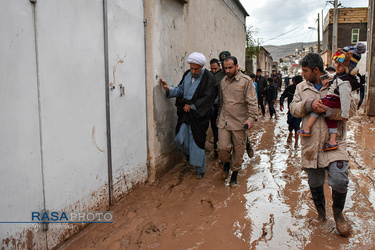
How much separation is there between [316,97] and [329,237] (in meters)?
1.32

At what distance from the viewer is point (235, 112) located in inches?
166

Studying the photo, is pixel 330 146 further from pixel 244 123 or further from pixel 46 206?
pixel 46 206

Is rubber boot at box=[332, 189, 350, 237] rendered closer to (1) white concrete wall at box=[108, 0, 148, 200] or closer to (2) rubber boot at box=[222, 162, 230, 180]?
(2) rubber boot at box=[222, 162, 230, 180]

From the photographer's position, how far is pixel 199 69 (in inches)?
174

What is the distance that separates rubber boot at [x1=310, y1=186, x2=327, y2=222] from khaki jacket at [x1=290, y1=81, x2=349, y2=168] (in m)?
0.31

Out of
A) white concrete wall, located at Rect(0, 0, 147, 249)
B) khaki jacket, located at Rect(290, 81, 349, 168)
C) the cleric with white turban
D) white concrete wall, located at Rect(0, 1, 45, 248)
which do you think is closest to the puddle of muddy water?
khaki jacket, located at Rect(290, 81, 349, 168)

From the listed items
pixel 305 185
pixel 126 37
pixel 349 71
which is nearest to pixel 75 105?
pixel 126 37

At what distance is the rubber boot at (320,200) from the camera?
10.0 ft

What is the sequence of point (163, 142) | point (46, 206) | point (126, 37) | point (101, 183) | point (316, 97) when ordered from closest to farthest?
point (46, 206) → point (316, 97) → point (101, 183) → point (126, 37) → point (163, 142)

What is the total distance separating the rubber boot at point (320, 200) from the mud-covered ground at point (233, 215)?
0.08m

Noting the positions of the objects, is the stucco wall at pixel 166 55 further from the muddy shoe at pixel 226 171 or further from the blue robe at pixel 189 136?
the muddy shoe at pixel 226 171

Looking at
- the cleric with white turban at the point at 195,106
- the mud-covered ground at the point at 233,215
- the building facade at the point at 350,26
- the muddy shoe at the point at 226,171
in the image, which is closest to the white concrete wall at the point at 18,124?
the mud-covered ground at the point at 233,215

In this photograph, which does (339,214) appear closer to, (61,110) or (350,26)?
(61,110)

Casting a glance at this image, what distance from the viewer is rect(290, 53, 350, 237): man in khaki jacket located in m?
2.76
